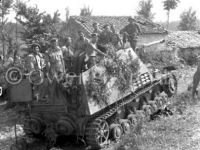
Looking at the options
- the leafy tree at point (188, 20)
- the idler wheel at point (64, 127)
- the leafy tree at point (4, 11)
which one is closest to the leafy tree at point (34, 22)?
the leafy tree at point (4, 11)

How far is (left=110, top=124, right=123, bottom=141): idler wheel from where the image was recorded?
10.4m

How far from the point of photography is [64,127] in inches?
388

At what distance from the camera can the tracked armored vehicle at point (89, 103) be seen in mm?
9469

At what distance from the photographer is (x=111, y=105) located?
416 inches

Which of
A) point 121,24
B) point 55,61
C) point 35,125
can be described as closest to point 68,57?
point 55,61

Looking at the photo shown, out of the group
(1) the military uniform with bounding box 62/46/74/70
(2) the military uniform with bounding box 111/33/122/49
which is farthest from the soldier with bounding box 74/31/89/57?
(2) the military uniform with bounding box 111/33/122/49

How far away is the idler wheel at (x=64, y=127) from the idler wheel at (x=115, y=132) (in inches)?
47.0

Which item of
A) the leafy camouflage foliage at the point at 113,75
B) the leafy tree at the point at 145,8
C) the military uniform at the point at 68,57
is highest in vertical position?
the leafy tree at the point at 145,8

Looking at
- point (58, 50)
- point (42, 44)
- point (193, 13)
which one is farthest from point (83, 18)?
point (193, 13)

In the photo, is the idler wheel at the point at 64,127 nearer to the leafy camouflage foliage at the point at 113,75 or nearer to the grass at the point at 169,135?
the leafy camouflage foliage at the point at 113,75

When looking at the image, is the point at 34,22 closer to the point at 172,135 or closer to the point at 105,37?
the point at 105,37

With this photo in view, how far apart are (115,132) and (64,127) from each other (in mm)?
1472

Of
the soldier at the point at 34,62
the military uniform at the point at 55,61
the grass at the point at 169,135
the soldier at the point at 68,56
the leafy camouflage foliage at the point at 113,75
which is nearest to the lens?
the grass at the point at 169,135

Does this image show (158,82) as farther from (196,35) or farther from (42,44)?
(196,35)
